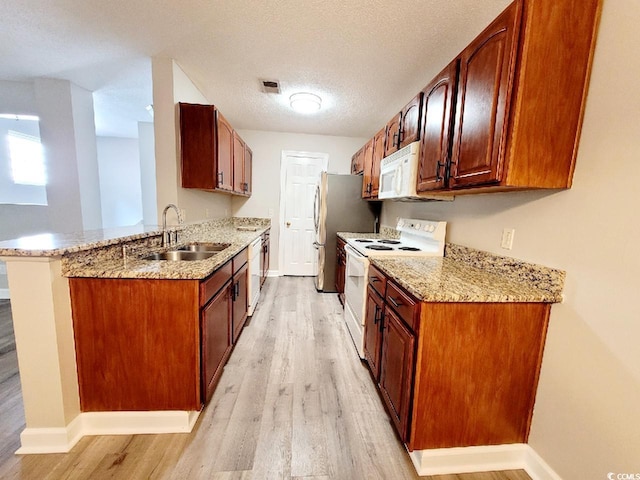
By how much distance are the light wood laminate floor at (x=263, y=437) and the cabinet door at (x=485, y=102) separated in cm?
148

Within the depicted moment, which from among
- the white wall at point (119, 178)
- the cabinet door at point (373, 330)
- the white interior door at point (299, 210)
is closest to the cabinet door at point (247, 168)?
the white interior door at point (299, 210)

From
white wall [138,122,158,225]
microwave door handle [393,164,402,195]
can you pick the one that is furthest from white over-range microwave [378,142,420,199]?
white wall [138,122,158,225]

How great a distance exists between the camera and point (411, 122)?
A: 2.08 metres

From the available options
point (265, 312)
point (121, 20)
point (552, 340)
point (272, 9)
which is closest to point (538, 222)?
point (552, 340)

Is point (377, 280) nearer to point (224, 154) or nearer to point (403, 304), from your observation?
point (403, 304)

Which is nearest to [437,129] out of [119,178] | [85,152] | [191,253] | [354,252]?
[354,252]

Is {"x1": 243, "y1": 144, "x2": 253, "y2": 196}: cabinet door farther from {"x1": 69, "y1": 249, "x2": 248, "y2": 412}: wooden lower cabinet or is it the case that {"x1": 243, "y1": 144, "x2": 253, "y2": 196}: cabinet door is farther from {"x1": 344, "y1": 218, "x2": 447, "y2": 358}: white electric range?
{"x1": 69, "y1": 249, "x2": 248, "y2": 412}: wooden lower cabinet

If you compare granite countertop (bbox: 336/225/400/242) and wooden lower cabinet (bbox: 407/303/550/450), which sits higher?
granite countertop (bbox: 336/225/400/242)

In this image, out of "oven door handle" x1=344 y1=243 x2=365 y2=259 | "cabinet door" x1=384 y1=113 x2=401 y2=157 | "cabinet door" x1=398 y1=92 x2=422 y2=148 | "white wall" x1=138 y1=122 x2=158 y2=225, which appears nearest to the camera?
"cabinet door" x1=398 y1=92 x2=422 y2=148

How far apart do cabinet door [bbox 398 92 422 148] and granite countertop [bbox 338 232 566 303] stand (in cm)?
96

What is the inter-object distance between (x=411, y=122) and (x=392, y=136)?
41cm

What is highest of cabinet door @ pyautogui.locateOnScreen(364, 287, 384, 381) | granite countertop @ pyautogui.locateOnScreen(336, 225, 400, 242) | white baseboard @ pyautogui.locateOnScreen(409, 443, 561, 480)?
granite countertop @ pyautogui.locateOnScreen(336, 225, 400, 242)

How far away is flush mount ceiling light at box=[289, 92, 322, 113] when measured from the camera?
2.82m

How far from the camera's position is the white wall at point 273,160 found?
4441 millimetres
